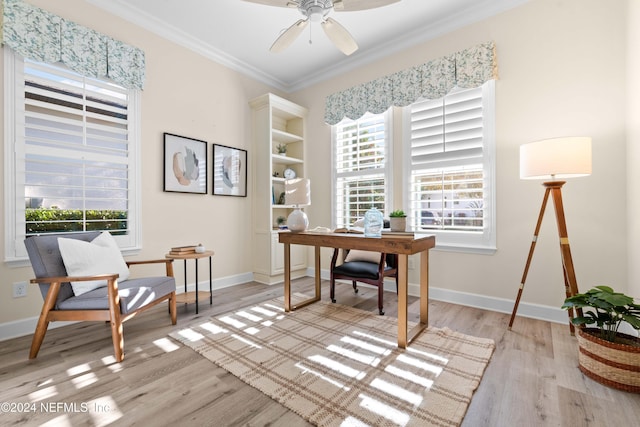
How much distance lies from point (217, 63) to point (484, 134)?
3.44m

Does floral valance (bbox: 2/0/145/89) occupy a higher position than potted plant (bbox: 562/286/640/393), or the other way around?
floral valance (bbox: 2/0/145/89)

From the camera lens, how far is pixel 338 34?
7.49 ft

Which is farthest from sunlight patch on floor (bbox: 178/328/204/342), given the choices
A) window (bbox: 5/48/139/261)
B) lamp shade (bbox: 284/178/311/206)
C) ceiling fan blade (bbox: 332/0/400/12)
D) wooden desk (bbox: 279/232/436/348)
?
ceiling fan blade (bbox: 332/0/400/12)

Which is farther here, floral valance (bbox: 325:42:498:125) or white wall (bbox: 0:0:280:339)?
floral valance (bbox: 325:42:498:125)

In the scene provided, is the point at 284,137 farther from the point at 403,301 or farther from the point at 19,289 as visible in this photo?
the point at 19,289

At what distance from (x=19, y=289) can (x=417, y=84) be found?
436 centimetres

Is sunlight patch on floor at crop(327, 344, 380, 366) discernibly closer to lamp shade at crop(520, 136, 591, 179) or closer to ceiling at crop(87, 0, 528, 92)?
lamp shade at crop(520, 136, 591, 179)

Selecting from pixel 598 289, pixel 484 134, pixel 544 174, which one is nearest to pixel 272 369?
pixel 598 289

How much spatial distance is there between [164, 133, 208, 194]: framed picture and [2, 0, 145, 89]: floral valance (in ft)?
2.23

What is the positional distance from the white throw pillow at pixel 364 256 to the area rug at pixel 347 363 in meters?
0.62

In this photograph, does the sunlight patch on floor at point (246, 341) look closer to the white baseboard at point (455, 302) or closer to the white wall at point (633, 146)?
the white baseboard at point (455, 302)

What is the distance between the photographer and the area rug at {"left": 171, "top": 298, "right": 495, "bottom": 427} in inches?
57.9

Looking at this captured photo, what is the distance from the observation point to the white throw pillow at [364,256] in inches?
125

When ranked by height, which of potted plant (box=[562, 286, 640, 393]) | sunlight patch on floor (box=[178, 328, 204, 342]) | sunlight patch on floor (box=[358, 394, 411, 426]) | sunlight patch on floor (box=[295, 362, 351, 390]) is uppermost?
potted plant (box=[562, 286, 640, 393])
